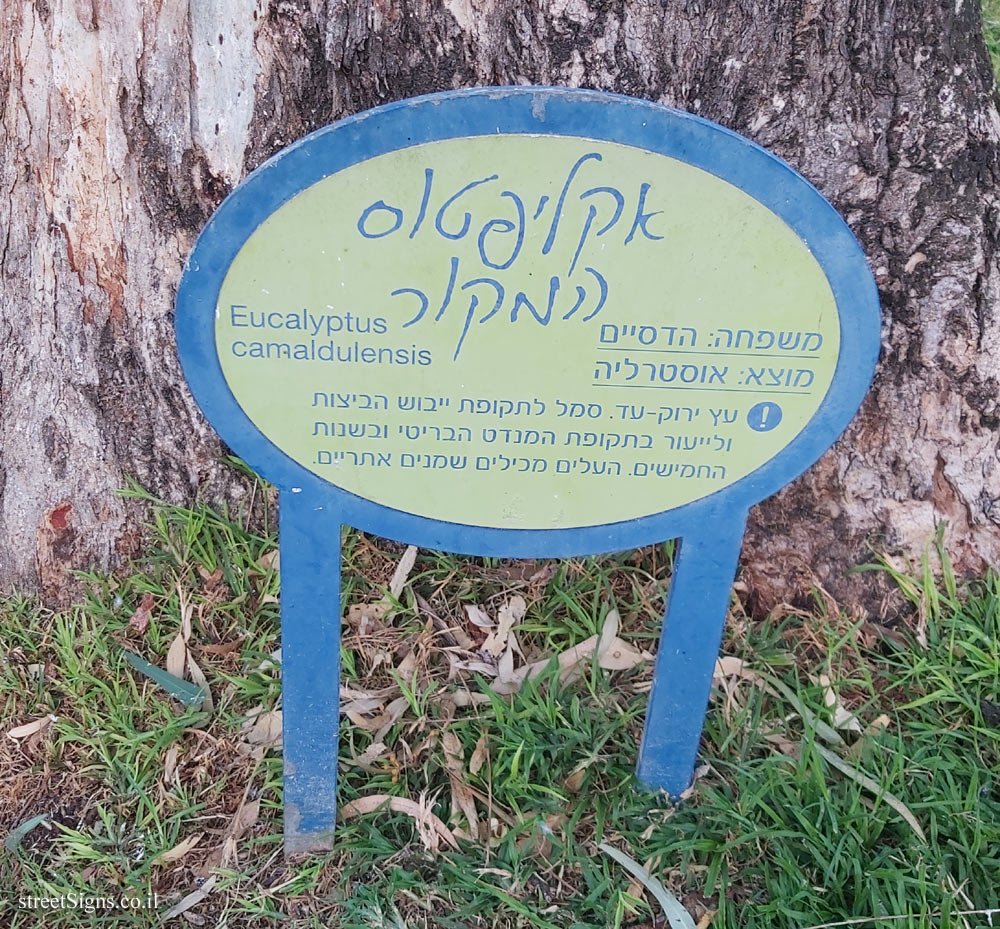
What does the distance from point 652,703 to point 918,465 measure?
2.61ft

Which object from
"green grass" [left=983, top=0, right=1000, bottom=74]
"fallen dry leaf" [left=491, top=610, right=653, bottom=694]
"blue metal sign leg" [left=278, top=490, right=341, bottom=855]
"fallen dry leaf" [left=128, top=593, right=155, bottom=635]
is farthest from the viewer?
"green grass" [left=983, top=0, right=1000, bottom=74]

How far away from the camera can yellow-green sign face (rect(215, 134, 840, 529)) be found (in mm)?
1234

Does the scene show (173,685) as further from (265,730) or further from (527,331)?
(527,331)

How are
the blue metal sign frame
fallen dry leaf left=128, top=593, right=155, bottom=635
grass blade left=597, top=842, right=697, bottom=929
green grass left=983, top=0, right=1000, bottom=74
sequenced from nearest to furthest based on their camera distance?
the blue metal sign frame
grass blade left=597, top=842, right=697, bottom=929
fallen dry leaf left=128, top=593, right=155, bottom=635
green grass left=983, top=0, right=1000, bottom=74

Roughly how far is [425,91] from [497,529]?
2.52ft

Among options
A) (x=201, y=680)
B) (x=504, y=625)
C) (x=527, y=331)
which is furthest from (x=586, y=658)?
(x=527, y=331)

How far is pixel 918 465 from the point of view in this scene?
202 cm

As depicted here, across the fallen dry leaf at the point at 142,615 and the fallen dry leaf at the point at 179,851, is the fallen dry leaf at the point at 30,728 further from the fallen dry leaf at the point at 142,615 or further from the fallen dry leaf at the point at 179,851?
the fallen dry leaf at the point at 179,851

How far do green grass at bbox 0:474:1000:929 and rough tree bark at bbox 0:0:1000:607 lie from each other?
0.64 feet

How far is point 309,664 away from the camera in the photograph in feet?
5.32

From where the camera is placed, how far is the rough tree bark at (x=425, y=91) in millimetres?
1598

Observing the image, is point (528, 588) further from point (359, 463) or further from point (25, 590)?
point (25, 590)

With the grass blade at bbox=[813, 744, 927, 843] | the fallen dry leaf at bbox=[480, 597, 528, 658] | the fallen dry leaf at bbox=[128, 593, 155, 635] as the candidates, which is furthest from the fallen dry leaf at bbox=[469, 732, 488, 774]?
the fallen dry leaf at bbox=[128, 593, 155, 635]

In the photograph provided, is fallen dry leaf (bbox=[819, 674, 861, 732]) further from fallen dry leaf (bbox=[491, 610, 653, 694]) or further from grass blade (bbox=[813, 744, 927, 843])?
fallen dry leaf (bbox=[491, 610, 653, 694])
